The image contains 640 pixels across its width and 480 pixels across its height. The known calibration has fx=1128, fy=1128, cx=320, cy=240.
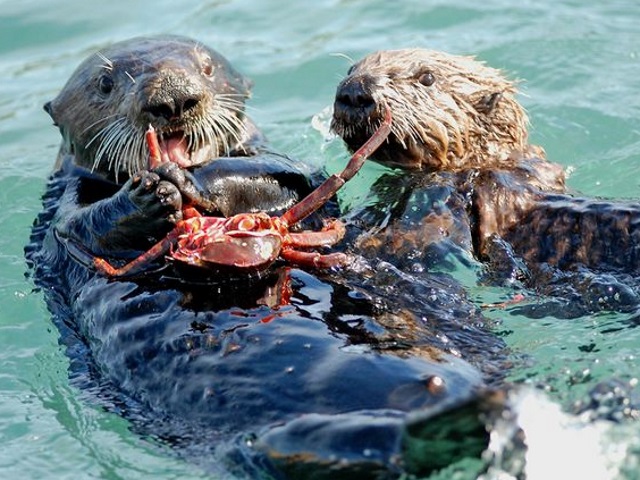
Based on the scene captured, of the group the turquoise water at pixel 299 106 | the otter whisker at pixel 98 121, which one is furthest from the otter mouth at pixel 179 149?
the turquoise water at pixel 299 106

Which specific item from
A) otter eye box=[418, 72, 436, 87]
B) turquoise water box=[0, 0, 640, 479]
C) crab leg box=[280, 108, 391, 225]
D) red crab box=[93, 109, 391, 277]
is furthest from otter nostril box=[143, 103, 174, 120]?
otter eye box=[418, 72, 436, 87]

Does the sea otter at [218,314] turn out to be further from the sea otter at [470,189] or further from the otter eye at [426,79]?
the otter eye at [426,79]

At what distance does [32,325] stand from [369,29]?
5.02m

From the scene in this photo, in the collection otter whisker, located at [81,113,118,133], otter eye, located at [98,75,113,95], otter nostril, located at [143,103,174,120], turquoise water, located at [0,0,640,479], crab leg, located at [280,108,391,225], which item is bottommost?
turquoise water, located at [0,0,640,479]

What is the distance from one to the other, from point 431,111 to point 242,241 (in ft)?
5.32

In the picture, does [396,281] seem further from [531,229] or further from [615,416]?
[615,416]

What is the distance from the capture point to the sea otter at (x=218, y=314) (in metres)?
3.54

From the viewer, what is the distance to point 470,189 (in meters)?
5.36

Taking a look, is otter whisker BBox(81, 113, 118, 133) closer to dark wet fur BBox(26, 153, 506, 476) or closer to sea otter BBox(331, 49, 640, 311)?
dark wet fur BBox(26, 153, 506, 476)

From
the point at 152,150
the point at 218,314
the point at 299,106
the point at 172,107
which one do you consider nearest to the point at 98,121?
the point at 172,107

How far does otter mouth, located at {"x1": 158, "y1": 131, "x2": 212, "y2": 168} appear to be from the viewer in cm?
537

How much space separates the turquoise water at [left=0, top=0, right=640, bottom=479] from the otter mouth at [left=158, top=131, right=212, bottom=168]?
1.04m

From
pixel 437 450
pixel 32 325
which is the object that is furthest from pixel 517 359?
pixel 32 325

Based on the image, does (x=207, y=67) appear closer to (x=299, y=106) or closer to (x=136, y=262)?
(x=136, y=262)
